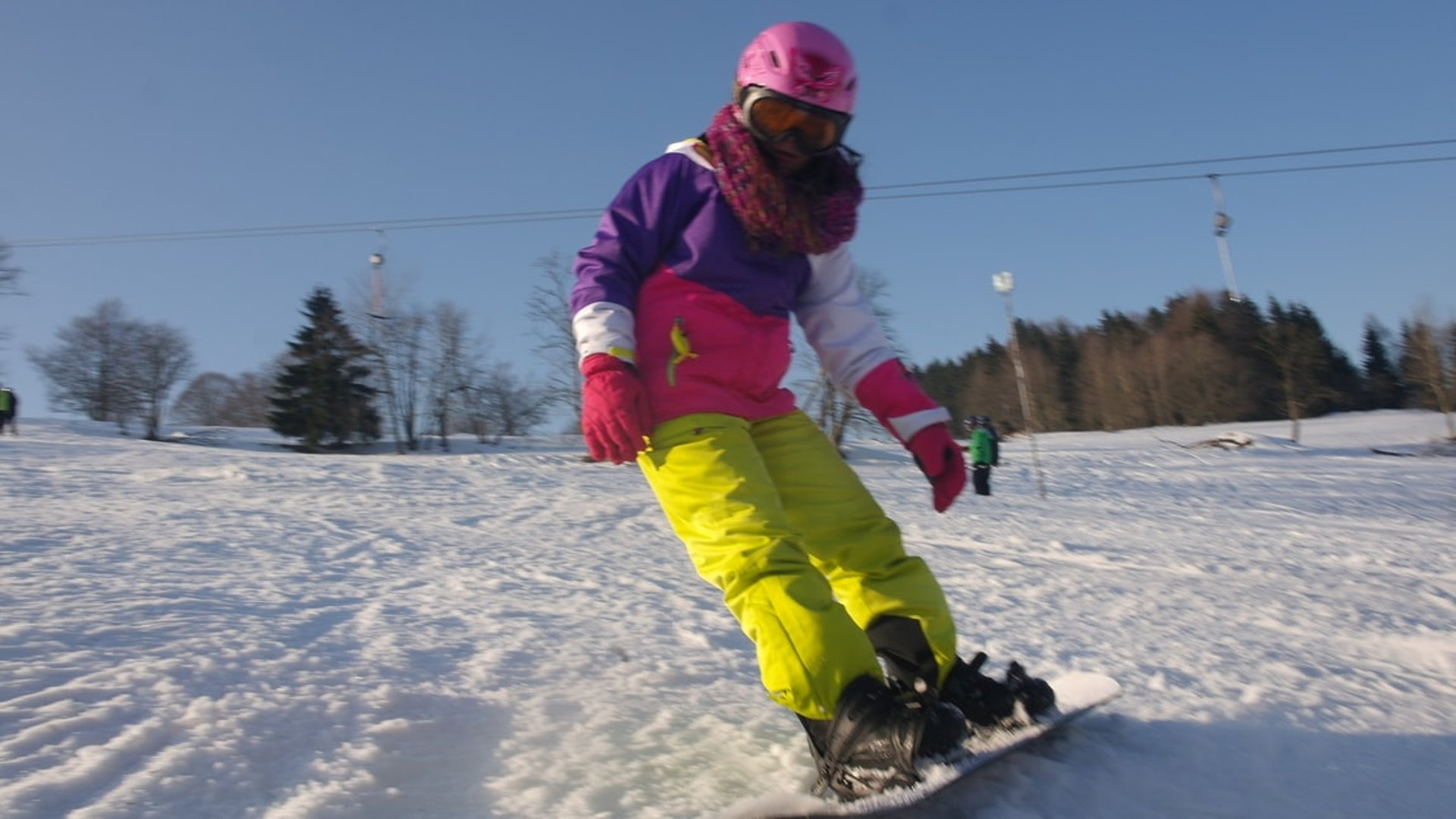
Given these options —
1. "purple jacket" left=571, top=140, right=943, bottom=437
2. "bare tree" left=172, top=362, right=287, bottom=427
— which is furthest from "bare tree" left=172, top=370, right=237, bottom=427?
"purple jacket" left=571, top=140, right=943, bottom=437

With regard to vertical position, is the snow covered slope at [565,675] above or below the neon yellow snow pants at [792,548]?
below

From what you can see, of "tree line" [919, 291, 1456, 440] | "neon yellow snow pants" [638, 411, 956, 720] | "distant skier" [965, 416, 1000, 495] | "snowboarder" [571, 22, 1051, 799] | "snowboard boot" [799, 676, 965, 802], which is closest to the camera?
"snowboard boot" [799, 676, 965, 802]

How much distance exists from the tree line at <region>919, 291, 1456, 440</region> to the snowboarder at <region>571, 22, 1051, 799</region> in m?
44.8

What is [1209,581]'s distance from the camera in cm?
488

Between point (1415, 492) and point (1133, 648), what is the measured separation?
18443mm

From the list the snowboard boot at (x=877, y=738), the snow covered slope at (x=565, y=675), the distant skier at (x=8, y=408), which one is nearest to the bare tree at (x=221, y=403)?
the distant skier at (x=8, y=408)

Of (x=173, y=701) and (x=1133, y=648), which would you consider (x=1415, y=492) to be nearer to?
(x=1133, y=648)

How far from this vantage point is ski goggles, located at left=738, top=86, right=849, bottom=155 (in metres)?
2.08

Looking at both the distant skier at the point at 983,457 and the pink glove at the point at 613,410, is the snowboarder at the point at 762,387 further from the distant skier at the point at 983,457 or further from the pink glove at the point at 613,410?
the distant skier at the point at 983,457

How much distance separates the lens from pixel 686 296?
209 centimetres

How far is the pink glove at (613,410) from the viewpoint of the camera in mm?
1901

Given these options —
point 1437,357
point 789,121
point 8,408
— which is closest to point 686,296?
point 789,121

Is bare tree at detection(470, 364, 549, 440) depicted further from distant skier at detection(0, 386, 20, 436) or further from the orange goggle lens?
the orange goggle lens

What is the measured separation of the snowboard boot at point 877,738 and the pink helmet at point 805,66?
1400mm
